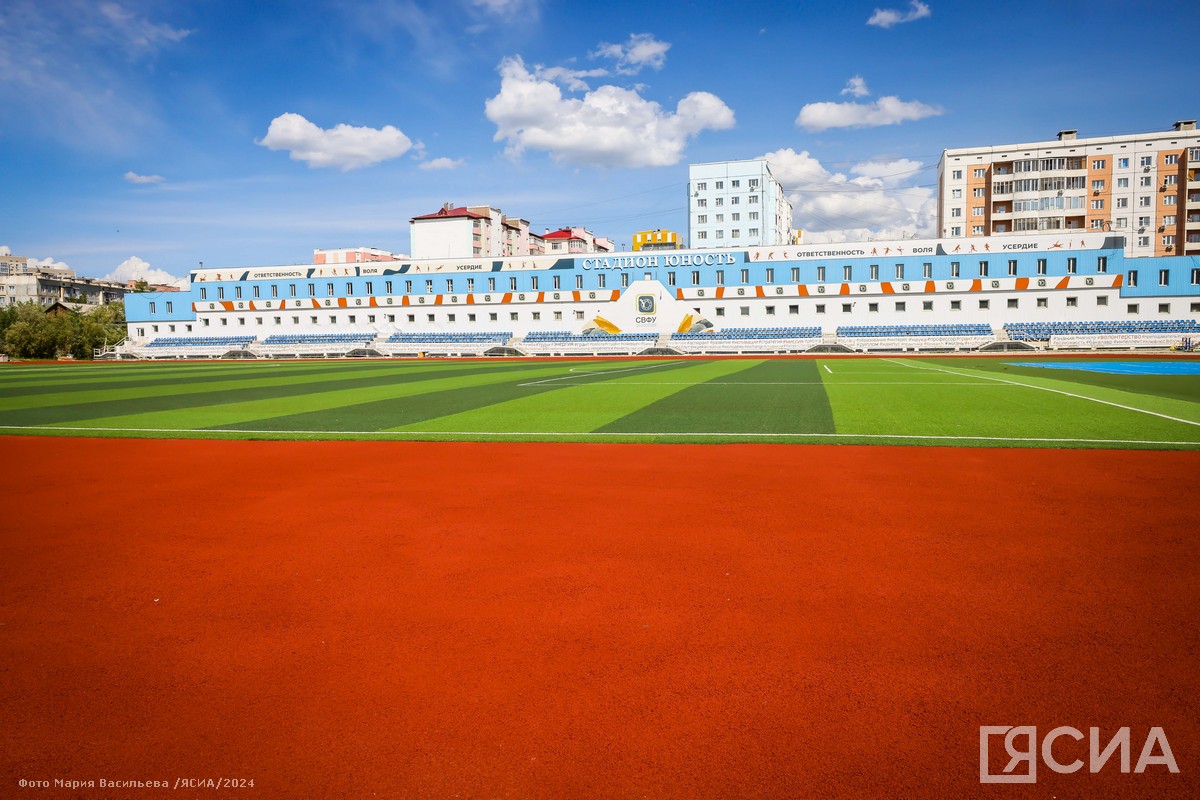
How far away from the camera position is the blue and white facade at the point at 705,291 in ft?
186

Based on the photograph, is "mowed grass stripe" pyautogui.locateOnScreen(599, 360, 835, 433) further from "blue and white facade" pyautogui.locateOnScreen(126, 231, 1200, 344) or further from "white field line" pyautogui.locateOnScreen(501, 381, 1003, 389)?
"blue and white facade" pyautogui.locateOnScreen(126, 231, 1200, 344)

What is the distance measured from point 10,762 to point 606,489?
20.7 ft

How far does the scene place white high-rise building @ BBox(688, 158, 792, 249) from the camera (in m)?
108

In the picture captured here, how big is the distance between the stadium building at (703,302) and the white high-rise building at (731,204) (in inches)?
1848

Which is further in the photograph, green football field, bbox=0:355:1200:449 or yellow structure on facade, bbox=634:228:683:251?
yellow structure on facade, bbox=634:228:683:251

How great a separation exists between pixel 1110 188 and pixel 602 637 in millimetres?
101941

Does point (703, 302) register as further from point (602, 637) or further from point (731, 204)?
point (602, 637)

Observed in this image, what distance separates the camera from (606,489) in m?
8.81

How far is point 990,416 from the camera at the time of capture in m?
14.5

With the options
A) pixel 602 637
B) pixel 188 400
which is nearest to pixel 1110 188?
pixel 188 400

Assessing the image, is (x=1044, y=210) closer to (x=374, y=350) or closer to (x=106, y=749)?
(x=374, y=350)

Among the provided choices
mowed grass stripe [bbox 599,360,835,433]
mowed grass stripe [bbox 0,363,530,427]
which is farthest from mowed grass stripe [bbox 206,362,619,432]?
mowed grass stripe [bbox 599,360,835,433]

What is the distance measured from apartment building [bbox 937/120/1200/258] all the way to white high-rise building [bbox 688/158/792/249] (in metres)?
34.5

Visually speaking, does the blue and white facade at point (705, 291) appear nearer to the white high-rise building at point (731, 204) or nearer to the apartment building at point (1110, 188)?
the apartment building at point (1110, 188)
